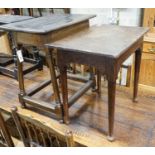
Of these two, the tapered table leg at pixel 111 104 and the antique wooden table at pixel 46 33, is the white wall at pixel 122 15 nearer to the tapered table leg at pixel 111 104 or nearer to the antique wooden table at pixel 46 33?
the antique wooden table at pixel 46 33

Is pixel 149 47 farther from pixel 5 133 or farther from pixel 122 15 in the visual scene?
pixel 5 133

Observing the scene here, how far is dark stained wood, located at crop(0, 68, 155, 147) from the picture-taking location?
129 centimetres

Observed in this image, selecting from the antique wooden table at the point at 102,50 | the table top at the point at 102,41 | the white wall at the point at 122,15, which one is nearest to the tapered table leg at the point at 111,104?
the antique wooden table at the point at 102,50

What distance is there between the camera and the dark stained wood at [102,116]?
4.25ft

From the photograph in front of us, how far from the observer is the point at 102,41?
47.1 inches

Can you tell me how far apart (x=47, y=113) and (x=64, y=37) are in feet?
1.99

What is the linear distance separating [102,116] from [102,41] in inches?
23.5

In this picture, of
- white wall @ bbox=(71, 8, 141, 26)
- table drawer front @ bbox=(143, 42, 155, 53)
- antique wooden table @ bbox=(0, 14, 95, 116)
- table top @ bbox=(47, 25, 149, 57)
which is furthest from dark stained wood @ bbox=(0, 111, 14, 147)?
white wall @ bbox=(71, 8, 141, 26)

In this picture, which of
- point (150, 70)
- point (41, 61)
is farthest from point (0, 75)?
point (150, 70)

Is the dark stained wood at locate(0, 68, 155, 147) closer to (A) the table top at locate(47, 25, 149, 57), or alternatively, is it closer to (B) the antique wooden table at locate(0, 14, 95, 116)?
(B) the antique wooden table at locate(0, 14, 95, 116)

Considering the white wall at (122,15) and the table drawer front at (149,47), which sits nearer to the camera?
the table drawer front at (149,47)

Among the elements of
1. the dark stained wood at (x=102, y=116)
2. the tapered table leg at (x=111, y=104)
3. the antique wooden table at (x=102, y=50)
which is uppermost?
the antique wooden table at (x=102, y=50)

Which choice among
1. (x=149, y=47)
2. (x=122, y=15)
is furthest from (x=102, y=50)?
(x=122, y=15)

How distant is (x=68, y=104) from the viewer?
4.68 feet
